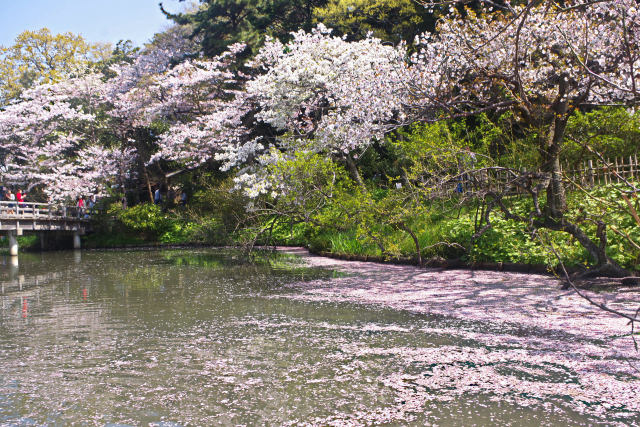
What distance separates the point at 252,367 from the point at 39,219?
2597cm

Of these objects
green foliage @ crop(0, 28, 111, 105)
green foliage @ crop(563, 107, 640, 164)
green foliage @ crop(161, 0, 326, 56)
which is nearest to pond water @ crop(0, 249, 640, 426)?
green foliage @ crop(563, 107, 640, 164)

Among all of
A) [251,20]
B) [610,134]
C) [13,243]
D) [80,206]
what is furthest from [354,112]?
[80,206]

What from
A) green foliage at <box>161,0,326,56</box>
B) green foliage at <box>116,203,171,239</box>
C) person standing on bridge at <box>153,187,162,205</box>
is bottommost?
green foliage at <box>116,203,171,239</box>

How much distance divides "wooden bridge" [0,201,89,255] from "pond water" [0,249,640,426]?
1813 cm

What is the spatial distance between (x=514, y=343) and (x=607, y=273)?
4.46 m

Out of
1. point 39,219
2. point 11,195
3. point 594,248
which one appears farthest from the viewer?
point 11,195

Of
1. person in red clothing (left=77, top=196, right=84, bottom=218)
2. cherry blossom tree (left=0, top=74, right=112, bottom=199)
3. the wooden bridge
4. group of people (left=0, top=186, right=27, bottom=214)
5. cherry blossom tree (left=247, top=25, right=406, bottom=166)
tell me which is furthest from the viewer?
person in red clothing (left=77, top=196, right=84, bottom=218)

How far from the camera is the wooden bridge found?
1002 inches

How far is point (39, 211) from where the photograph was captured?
94.1 ft

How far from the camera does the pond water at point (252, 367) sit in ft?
13.4

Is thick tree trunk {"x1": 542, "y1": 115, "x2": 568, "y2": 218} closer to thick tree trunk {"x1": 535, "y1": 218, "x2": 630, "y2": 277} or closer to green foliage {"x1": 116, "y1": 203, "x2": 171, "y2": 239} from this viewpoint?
thick tree trunk {"x1": 535, "y1": 218, "x2": 630, "y2": 277}

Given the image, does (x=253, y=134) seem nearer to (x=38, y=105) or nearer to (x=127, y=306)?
(x=38, y=105)

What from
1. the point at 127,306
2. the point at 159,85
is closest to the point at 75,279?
the point at 127,306

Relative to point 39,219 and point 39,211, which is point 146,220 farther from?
point 39,211
